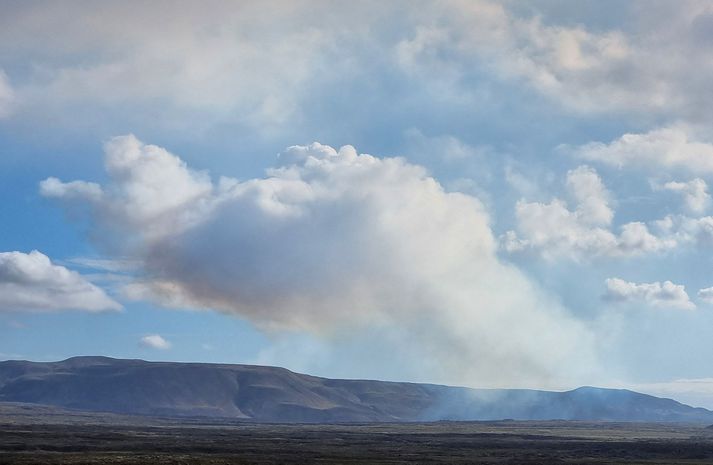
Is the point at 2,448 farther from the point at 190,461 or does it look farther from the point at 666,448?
the point at 666,448

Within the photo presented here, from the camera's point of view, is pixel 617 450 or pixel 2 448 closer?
pixel 2 448

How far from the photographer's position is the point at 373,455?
130 m

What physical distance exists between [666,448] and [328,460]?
7403 cm

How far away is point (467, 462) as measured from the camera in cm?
11644

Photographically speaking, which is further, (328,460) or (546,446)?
(546,446)

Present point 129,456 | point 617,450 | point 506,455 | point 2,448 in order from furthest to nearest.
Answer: point 617,450
point 506,455
point 2,448
point 129,456

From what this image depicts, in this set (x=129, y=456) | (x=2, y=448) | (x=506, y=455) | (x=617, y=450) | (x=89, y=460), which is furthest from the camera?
(x=617, y=450)

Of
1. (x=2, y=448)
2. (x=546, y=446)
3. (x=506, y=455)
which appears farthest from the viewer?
(x=546, y=446)

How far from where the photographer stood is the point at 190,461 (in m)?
102

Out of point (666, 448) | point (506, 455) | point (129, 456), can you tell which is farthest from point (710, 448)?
point (129, 456)

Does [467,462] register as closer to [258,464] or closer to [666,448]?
[258,464]

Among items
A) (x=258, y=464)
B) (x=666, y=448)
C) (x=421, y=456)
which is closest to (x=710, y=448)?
(x=666, y=448)

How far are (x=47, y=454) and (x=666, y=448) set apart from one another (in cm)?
11043

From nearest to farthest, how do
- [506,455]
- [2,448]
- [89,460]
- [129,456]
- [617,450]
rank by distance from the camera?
[89,460] → [129,456] → [2,448] → [506,455] → [617,450]
